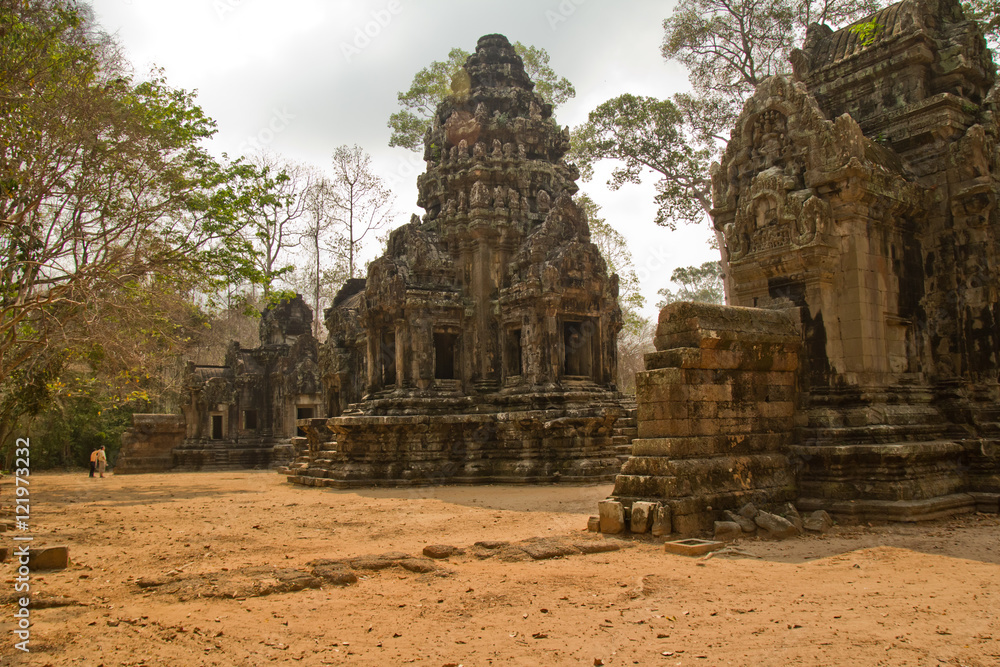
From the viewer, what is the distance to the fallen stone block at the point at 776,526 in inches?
267

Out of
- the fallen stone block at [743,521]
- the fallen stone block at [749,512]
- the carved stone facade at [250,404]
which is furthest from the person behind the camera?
the carved stone facade at [250,404]

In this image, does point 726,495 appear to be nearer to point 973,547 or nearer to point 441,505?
point 973,547

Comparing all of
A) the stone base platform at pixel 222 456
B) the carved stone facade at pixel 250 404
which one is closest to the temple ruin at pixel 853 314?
the carved stone facade at pixel 250 404

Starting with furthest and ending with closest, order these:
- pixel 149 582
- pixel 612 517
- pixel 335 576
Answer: pixel 612 517, pixel 335 576, pixel 149 582

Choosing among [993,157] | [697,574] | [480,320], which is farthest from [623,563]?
[480,320]

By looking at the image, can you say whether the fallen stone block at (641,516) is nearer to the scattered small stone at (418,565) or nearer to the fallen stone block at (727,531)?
the fallen stone block at (727,531)

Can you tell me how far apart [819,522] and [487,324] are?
37.0ft

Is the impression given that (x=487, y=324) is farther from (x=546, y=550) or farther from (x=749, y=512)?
(x=546, y=550)

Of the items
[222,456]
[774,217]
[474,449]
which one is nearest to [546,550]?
[774,217]

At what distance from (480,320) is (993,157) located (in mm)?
11021

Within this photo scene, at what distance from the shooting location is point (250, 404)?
94.1ft

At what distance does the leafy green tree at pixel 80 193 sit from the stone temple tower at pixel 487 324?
4398 mm

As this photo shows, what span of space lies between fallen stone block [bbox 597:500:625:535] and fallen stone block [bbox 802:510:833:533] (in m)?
1.78

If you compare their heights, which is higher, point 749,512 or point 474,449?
point 474,449
